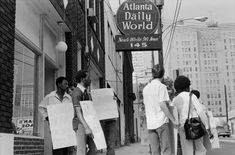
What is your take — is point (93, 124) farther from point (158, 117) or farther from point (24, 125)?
point (24, 125)

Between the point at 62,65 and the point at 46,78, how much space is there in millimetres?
610

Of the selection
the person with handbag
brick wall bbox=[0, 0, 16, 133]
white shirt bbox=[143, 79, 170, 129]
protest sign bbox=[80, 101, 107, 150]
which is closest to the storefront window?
brick wall bbox=[0, 0, 16, 133]

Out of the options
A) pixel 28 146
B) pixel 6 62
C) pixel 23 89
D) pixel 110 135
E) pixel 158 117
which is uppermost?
pixel 6 62

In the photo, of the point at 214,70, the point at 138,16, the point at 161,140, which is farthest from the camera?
the point at 214,70

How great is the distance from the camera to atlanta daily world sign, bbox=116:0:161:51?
13516 mm

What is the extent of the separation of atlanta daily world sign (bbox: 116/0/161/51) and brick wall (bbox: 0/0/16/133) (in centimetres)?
817

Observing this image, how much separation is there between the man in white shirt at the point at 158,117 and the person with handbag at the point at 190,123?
0.65ft

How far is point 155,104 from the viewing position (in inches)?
228

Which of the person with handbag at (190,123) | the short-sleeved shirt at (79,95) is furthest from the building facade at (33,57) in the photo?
the person with handbag at (190,123)

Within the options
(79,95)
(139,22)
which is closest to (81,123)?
(79,95)

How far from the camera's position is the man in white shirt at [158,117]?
5.69 metres

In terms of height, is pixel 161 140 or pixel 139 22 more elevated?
pixel 139 22

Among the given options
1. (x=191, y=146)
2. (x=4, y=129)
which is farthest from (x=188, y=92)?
(x=4, y=129)

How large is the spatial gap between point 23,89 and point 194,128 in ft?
10.9
